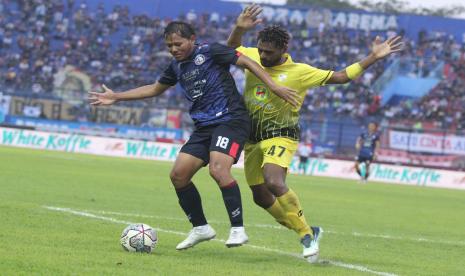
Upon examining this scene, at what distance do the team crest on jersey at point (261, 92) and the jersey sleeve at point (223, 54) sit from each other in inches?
21.1

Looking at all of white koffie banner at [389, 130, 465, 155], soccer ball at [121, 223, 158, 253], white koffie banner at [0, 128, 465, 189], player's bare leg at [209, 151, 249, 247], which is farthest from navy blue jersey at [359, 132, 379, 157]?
soccer ball at [121, 223, 158, 253]

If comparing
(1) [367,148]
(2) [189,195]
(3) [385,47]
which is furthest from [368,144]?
(2) [189,195]

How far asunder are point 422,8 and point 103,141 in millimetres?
56122

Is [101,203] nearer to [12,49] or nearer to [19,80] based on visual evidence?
[19,80]

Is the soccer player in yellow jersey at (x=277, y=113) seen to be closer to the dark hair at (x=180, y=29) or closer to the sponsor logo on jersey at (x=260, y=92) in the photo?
the sponsor logo on jersey at (x=260, y=92)

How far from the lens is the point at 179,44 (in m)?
8.51

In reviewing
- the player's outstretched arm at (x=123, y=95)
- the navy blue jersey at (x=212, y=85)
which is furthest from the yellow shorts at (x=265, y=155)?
the player's outstretched arm at (x=123, y=95)

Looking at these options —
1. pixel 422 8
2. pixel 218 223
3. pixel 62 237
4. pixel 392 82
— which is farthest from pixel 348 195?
pixel 422 8

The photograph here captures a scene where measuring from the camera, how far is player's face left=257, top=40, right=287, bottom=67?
28.3 ft

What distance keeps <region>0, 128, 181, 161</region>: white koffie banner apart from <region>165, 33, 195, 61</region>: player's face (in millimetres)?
29102

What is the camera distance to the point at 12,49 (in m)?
49.1

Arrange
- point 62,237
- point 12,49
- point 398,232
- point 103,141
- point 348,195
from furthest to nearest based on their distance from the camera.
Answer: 1. point 12,49
2. point 103,141
3. point 348,195
4. point 398,232
5. point 62,237

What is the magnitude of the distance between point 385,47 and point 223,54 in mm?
1614

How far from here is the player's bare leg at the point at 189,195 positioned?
8.44m
